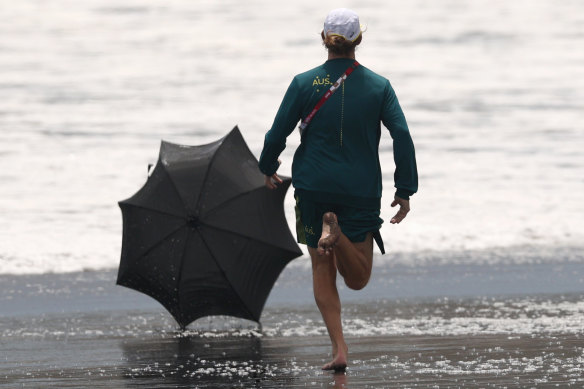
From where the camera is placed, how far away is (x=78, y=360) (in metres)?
6.36

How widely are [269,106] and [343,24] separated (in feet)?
47.3

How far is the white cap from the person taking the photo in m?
5.69

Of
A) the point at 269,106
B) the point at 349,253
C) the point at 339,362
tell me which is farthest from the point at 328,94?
the point at 269,106

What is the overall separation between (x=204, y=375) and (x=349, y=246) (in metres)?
0.89

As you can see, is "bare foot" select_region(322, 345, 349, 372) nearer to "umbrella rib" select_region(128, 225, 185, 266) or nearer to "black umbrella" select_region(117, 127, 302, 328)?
"black umbrella" select_region(117, 127, 302, 328)

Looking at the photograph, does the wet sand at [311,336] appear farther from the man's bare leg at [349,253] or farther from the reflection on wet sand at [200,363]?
the man's bare leg at [349,253]

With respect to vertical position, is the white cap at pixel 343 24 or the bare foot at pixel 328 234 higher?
the white cap at pixel 343 24

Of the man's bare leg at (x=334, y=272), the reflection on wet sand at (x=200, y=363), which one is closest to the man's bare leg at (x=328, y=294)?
the man's bare leg at (x=334, y=272)

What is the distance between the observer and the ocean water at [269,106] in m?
11.4

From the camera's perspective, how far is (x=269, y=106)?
2008 cm

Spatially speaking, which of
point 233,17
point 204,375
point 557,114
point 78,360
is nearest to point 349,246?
point 204,375

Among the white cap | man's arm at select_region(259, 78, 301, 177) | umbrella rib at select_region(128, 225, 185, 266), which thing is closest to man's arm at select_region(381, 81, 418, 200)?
the white cap

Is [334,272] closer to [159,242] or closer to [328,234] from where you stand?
[328,234]

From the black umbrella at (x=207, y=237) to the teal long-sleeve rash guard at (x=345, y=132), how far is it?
4.04 ft
